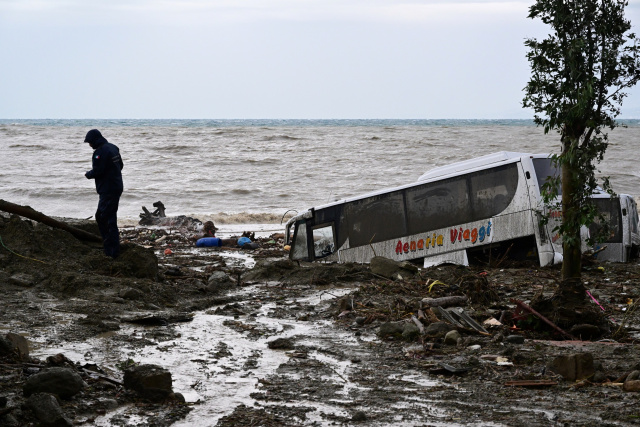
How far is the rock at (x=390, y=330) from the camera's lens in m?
8.63

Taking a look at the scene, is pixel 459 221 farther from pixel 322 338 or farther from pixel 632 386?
pixel 632 386

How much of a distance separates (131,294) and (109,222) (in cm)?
236

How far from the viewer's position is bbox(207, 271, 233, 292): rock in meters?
12.6

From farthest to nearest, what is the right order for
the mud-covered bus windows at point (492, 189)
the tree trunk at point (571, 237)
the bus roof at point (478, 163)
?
1. the bus roof at point (478, 163)
2. the mud-covered bus windows at point (492, 189)
3. the tree trunk at point (571, 237)

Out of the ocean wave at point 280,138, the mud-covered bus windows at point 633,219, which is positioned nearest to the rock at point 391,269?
the mud-covered bus windows at point 633,219

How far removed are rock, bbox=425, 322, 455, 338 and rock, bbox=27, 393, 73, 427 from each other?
4468mm

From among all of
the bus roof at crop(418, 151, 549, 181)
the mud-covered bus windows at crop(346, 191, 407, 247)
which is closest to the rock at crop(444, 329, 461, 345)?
the bus roof at crop(418, 151, 549, 181)

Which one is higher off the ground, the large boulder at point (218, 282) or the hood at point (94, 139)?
the hood at point (94, 139)

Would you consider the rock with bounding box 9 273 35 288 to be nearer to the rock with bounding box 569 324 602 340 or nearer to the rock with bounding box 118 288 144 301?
the rock with bounding box 118 288 144 301

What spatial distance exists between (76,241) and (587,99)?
30.4ft

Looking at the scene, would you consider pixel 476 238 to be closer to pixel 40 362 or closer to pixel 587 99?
pixel 587 99

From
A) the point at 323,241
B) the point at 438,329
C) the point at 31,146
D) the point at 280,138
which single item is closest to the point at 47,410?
the point at 438,329

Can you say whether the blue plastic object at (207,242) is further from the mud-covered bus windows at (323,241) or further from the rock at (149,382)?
the rock at (149,382)

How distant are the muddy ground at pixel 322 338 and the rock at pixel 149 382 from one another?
77 millimetres
